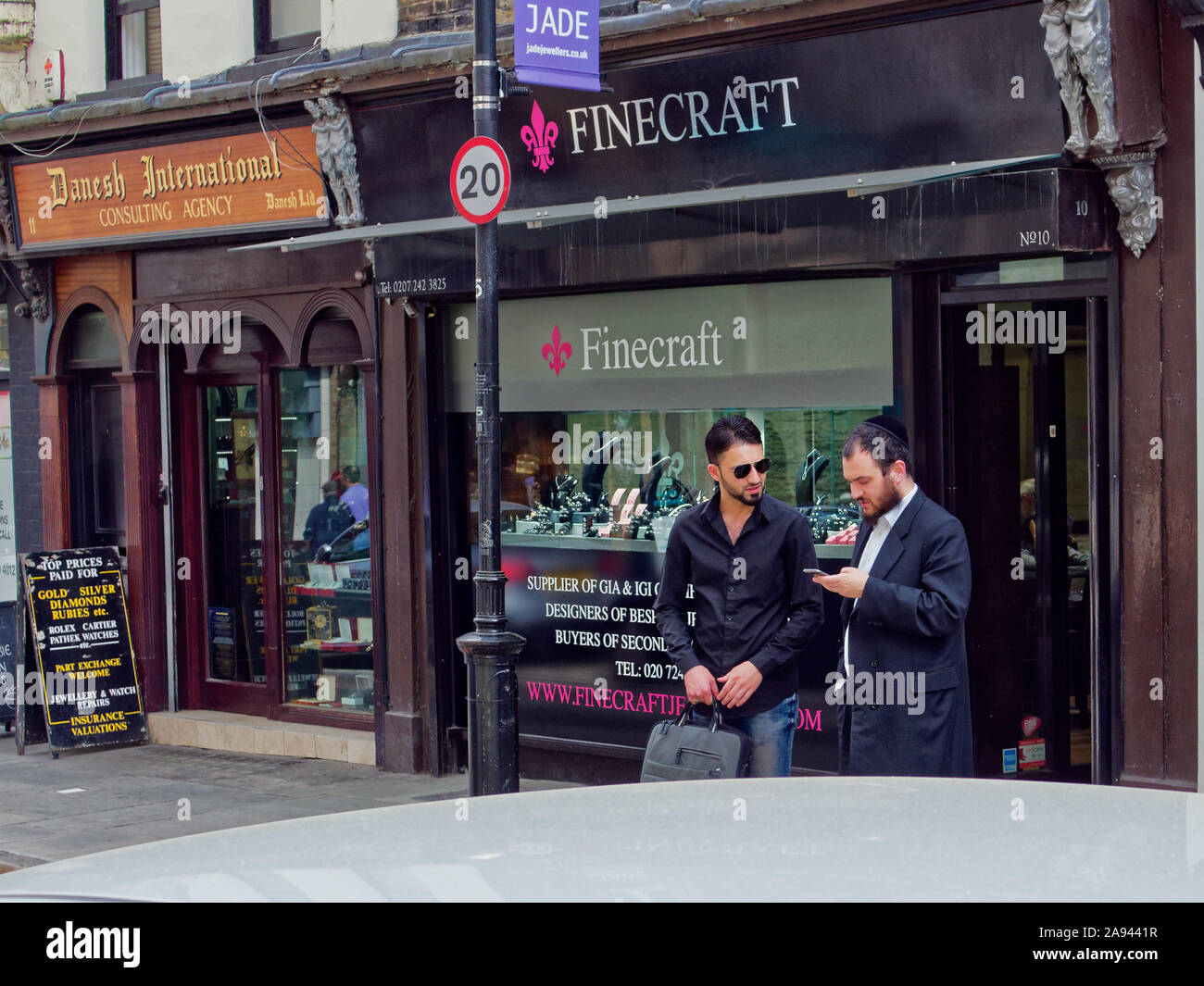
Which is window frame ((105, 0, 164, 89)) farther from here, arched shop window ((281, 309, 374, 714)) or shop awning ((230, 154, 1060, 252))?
arched shop window ((281, 309, 374, 714))

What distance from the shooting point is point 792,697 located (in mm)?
6043

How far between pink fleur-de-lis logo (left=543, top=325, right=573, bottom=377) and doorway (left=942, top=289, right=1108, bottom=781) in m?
2.67

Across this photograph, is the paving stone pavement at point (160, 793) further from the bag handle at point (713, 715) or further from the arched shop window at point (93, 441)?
the bag handle at point (713, 715)

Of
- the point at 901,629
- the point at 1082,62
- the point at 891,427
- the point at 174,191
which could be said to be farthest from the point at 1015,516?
the point at 174,191

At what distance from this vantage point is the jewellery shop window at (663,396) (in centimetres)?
884

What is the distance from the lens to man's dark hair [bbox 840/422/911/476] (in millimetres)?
5484

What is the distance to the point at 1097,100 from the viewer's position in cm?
736

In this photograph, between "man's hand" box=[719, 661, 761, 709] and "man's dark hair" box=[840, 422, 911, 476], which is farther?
"man's hand" box=[719, 661, 761, 709]

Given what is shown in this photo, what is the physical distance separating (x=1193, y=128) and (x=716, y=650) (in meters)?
3.59

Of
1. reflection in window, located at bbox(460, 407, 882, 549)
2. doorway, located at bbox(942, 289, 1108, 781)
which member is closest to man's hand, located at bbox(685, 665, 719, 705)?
doorway, located at bbox(942, 289, 1108, 781)

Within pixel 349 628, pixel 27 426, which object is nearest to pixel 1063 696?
pixel 349 628

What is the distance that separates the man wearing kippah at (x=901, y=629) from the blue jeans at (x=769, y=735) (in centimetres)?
45

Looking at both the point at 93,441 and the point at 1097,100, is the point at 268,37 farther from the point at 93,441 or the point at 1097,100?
the point at 1097,100

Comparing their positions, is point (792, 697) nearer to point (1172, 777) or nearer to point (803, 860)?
point (1172, 777)
